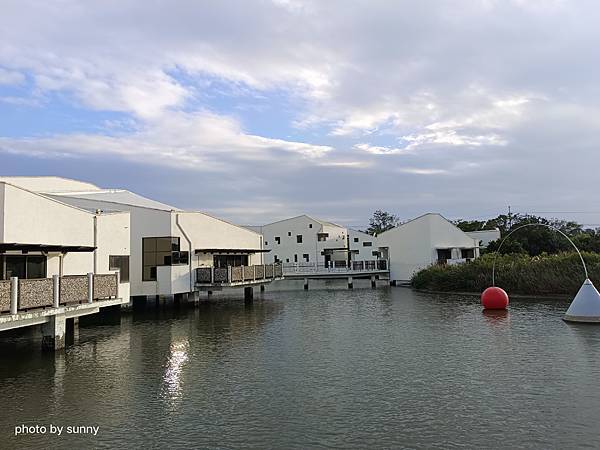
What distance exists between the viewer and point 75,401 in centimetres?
1098

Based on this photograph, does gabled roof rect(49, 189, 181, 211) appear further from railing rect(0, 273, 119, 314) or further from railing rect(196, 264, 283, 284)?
railing rect(0, 273, 119, 314)

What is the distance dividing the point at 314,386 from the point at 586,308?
588 inches

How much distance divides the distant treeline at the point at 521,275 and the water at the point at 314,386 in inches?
595

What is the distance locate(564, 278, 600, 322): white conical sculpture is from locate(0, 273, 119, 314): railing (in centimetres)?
1801

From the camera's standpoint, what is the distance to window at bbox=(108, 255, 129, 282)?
22.7m

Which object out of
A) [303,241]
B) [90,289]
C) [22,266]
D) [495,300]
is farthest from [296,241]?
[22,266]

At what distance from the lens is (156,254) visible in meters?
28.5

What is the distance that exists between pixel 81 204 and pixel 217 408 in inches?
737

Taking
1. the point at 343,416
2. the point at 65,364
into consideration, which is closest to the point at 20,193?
the point at 65,364

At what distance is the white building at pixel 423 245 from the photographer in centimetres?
5206

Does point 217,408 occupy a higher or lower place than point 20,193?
lower

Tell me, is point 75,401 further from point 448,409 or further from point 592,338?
point 592,338

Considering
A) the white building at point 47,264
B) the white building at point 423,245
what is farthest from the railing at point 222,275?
the white building at point 423,245

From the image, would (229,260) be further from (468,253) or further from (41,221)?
(468,253)
